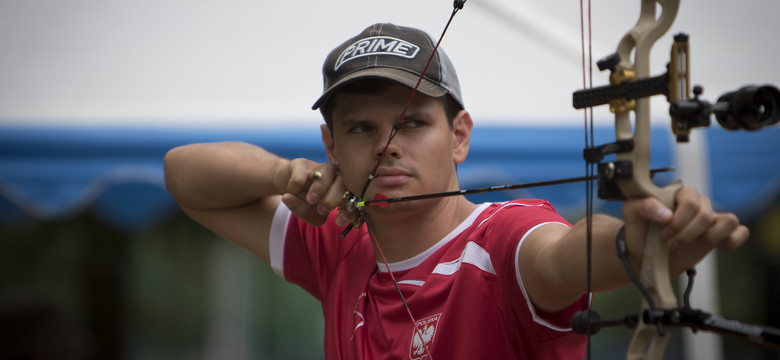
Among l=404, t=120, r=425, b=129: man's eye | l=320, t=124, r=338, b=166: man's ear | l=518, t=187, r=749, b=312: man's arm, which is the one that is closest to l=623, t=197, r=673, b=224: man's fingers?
l=518, t=187, r=749, b=312: man's arm

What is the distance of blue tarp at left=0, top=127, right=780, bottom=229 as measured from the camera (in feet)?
8.96

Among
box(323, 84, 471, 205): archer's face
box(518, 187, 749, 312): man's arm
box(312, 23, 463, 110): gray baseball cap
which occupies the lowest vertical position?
box(518, 187, 749, 312): man's arm

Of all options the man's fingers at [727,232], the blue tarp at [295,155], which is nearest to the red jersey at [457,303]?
the man's fingers at [727,232]

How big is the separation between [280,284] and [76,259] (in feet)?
5.15

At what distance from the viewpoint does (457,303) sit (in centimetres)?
133

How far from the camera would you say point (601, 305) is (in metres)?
5.11

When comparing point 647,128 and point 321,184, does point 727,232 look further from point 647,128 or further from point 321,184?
point 321,184

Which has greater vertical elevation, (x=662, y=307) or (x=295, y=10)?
(x=295, y=10)

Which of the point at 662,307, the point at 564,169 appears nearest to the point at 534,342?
the point at 662,307

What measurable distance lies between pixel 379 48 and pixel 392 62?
6cm

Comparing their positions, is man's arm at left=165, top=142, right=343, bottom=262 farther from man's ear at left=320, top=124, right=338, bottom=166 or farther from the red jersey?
the red jersey

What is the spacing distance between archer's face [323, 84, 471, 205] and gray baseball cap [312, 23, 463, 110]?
43mm

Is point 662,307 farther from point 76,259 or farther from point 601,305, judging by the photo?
point 76,259

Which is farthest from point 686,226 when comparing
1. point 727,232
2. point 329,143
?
point 329,143
